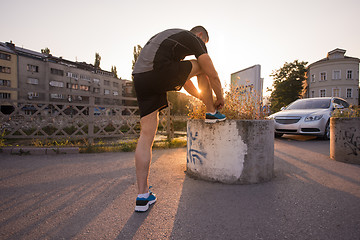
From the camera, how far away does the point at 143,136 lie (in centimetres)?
183

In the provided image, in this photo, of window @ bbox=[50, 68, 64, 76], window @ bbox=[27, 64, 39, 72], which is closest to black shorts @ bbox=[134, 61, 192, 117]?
window @ bbox=[27, 64, 39, 72]

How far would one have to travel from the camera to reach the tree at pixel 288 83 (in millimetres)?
32250

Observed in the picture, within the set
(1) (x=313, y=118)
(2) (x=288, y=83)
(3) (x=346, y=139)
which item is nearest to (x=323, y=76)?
(2) (x=288, y=83)

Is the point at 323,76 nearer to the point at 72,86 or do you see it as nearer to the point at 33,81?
the point at 72,86

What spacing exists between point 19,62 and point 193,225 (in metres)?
49.7

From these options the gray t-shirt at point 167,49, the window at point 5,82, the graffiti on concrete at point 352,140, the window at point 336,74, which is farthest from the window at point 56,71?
the window at point 336,74

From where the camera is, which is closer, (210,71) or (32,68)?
(210,71)

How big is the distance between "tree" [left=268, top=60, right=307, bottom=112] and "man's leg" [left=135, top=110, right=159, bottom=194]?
112 ft

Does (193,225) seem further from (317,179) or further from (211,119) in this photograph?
(317,179)

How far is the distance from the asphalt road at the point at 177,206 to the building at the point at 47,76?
91.5 ft

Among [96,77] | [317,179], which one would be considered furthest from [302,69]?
[96,77]

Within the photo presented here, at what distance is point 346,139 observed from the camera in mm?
3521

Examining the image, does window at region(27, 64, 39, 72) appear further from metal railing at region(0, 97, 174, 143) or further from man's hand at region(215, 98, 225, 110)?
man's hand at region(215, 98, 225, 110)

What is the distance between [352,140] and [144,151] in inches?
151
